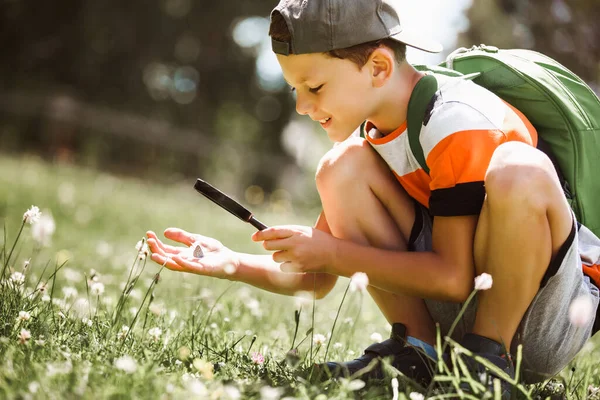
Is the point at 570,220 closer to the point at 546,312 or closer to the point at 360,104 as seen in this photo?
the point at 546,312

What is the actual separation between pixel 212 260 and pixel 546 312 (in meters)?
1.16

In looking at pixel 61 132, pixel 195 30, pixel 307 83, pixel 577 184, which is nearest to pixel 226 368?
pixel 307 83

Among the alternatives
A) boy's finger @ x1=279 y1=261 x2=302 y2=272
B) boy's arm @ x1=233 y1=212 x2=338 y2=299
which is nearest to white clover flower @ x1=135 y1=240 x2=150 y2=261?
boy's arm @ x1=233 y1=212 x2=338 y2=299

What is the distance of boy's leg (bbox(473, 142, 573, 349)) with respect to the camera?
2045mm

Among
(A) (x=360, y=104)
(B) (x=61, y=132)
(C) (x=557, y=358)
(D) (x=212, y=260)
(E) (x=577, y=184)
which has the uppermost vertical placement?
(A) (x=360, y=104)

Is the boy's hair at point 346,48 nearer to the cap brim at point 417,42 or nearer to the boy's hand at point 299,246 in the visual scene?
the cap brim at point 417,42

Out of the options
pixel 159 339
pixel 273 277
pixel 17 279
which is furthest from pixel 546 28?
pixel 17 279

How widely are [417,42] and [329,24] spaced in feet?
1.22

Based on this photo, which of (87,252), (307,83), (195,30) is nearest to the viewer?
(307,83)

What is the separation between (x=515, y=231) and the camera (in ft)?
6.79

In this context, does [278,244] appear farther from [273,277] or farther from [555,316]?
[555,316]

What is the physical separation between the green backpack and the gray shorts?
0.14 m

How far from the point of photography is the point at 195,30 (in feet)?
57.2

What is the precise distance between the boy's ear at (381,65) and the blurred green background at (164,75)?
9.30m
